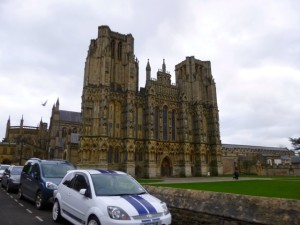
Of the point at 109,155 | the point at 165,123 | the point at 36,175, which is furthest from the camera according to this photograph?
the point at 165,123

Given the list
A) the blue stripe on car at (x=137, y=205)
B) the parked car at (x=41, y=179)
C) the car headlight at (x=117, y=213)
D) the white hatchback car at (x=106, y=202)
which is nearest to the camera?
the car headlight at (x=117, y=213)

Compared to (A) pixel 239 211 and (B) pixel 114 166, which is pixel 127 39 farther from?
(A) pixel 239 211

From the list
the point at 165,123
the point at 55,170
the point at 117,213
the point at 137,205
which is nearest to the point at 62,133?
the point at 165,123

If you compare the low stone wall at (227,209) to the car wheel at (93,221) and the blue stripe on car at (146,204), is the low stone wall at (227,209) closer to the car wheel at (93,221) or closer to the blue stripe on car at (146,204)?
the blue stripe on car at (146,204)

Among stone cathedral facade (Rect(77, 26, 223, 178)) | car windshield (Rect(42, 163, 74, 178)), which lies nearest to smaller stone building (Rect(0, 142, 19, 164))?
stone cathedral facade (Rect(77, 26, 223, 178))

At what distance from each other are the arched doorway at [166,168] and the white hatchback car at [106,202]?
A: 43.9 meters

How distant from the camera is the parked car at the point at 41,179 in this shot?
39.5 ft

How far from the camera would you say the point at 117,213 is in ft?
21.5

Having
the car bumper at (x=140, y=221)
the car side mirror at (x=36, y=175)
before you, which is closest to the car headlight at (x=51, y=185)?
the car side mirror at (x=36, y=175)

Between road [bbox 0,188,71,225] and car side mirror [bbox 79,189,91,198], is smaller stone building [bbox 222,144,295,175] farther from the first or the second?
car side mirror [bbox 79,189,91,198]

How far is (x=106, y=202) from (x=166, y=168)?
156 ft

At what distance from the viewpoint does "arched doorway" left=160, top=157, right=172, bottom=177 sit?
172ft

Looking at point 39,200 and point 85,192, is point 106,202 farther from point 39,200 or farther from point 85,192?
point 39,200

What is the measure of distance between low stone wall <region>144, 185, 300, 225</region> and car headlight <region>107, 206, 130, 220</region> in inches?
116
